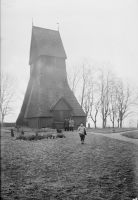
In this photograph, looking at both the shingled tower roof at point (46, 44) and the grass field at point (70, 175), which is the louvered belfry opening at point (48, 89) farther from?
the grass field at point (70, 175)

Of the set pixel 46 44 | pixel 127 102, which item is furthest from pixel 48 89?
pixel 127 102

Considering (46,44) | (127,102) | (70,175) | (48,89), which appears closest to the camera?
(70,175)

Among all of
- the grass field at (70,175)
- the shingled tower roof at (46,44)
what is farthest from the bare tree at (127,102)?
the shingled tower roof at (46,44)

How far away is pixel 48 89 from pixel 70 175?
22.3 m

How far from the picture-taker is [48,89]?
96.6 feet

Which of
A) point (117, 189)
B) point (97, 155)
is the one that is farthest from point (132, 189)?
point (97, 155)

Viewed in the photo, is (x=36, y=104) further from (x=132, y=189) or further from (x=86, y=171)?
(x=132, y=189)

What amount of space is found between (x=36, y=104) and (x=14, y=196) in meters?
23.3

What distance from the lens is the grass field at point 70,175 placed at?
19.9ft

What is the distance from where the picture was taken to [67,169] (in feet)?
27.7

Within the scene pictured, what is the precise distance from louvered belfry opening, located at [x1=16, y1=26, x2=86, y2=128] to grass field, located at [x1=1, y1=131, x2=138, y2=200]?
17.3 meters

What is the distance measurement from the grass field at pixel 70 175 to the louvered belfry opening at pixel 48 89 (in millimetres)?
17325

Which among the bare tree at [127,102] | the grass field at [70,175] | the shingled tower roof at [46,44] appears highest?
the shingled tower roof at [46,44]

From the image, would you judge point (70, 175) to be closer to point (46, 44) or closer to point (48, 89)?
point (46, 44)
